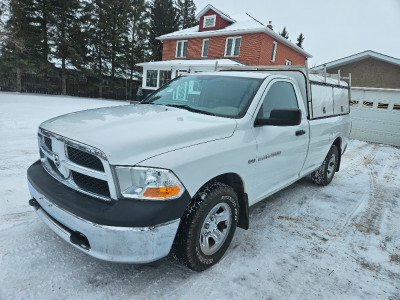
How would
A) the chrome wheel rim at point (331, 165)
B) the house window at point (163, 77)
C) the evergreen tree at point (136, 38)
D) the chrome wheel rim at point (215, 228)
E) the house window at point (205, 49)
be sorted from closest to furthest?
the chrome wheel rim at point (215, 228)
the chrome wheel rim at point (331, 165)
the house window at point (205, 49)
the house window at point (163, 77)
the evergreen tree at point (136, 38)

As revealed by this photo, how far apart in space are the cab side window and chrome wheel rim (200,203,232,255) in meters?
1.10

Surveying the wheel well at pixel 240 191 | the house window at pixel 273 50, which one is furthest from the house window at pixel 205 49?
the wheel well at pixel 240 191

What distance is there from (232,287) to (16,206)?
2.68 meters

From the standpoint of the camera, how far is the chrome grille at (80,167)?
1871mm

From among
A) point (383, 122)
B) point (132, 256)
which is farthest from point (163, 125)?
point (383, 122)

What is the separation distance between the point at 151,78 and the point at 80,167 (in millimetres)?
24796

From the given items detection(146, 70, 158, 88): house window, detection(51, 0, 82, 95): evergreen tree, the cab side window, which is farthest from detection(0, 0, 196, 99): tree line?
the cab side window

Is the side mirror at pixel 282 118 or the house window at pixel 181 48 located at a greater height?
the house window at pixel 181 48

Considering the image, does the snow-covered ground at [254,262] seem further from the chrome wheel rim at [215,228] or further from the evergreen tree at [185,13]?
the evergreen tree at [185,13]

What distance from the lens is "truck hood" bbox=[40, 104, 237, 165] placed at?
1.89 meters

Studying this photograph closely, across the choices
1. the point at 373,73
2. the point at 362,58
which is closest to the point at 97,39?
the point at 362,58

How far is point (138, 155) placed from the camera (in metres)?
1.87

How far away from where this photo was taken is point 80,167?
2.01 meters

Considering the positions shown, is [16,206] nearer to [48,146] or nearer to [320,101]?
[48,146]
